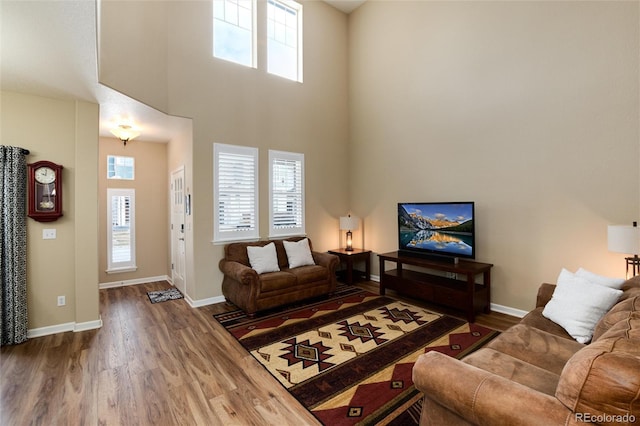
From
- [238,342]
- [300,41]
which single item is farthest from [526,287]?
[300,41]

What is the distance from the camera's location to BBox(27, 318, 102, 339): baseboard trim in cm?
327

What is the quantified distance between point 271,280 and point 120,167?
3.87 m

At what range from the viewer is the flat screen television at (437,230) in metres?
3.97

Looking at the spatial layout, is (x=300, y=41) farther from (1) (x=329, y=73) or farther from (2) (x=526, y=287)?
(2) (x=526, y=287)

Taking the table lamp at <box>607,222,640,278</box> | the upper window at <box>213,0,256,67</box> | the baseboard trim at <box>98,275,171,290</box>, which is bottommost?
the baseboard trim at <box>98,275,171,290</box>

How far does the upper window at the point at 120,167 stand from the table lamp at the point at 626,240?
277 inches

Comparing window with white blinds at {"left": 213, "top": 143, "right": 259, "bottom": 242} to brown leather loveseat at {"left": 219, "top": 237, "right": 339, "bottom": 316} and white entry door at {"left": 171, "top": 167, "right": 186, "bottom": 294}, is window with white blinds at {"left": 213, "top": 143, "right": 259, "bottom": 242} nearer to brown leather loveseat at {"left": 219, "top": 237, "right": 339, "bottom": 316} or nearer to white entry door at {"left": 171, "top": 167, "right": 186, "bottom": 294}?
brown leather loveseat at {"left": 219, "top": 237, "right": 339, "bottom": 316}

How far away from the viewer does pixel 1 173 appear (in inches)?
118

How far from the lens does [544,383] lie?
60.2 inches

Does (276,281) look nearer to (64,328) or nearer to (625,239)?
(64,328)

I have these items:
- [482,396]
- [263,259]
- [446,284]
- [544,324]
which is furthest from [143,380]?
[446,284]

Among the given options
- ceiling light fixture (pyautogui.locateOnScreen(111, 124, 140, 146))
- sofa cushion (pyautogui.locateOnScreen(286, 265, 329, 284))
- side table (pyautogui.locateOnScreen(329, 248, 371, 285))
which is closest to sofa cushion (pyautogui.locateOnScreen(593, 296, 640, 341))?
sofa cushion (pyautogui.locateOnScreen(286, 265, 329, 284))

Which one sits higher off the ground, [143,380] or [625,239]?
[625,239]

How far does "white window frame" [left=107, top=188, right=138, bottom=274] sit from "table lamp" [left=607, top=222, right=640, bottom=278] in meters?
6.94
